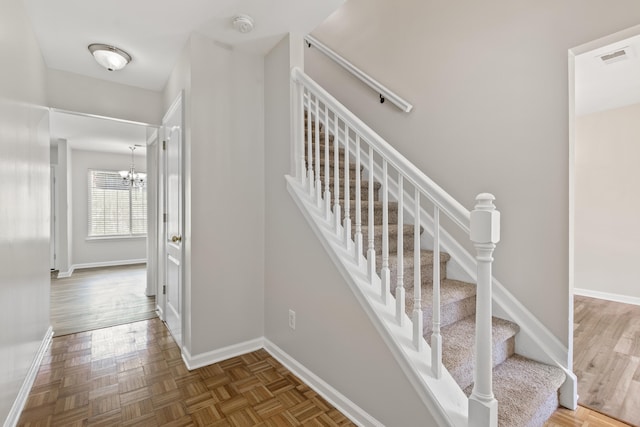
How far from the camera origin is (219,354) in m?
2.27

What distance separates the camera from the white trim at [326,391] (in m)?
1.55

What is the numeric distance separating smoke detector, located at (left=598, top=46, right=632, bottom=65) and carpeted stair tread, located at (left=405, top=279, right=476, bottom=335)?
1963 millimetres

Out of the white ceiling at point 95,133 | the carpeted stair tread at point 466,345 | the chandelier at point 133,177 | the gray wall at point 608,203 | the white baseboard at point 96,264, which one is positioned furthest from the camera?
the chandelier at point 133,177

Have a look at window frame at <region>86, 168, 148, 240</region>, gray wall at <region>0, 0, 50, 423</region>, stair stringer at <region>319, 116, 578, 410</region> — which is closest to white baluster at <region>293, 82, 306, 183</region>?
stair stringer at <region>319, 116, 578, 410</region>

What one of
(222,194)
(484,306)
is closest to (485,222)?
(484,306)

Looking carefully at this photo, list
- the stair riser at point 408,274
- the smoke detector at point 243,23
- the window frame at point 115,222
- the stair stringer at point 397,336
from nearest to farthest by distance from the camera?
the stair stringer at point 397,336 < the stair riser at point 408,274 < the smoke detector at point 243,23 < the window frame at point 115,222

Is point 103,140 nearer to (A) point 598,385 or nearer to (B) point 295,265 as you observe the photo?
(B) point 295,265

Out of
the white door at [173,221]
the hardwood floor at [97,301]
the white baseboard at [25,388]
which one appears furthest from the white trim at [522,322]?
the hardwood floor at [97,301]

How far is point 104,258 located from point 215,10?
19.9 feet

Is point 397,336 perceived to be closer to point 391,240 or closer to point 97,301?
point 391,240

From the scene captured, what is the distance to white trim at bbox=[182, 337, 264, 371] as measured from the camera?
2.16m

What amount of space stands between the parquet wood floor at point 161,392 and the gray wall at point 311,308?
20cm

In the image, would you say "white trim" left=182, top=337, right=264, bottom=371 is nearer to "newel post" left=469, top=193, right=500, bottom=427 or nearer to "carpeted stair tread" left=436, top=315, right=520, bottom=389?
"carpeted stair tread" left=436, top=315, right=520, bottom=389

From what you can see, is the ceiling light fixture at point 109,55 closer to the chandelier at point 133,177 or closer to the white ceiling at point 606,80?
the white ceiling at point 606,80
